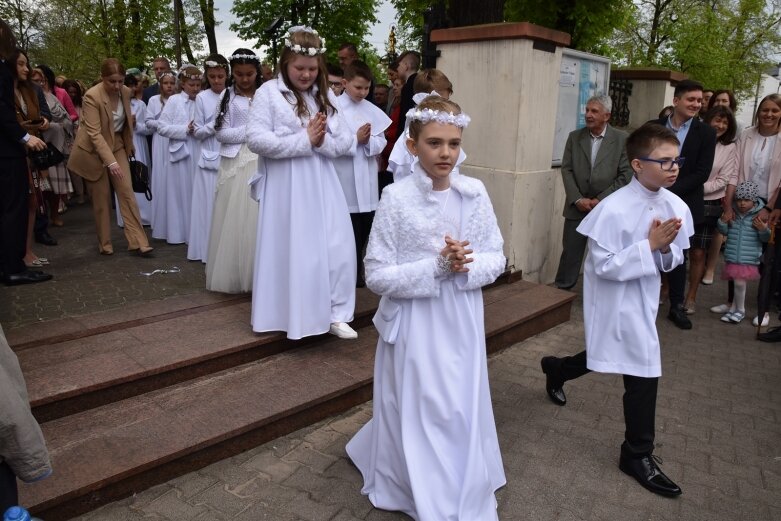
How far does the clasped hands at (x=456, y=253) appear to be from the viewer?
111 inches

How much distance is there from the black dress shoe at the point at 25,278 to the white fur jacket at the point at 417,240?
431cm

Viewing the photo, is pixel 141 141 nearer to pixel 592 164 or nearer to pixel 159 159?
pixel 159 159

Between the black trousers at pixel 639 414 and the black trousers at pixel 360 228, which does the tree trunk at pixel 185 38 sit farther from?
the black trousers at pixel 639 414

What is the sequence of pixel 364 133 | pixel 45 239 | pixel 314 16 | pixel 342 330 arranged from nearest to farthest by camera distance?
pixel 342 330
pixel 364 133
pixel 45 239
pixel 314 16

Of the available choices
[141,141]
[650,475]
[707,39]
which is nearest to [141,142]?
[141,141]

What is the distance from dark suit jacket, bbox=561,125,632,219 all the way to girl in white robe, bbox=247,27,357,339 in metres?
2.89

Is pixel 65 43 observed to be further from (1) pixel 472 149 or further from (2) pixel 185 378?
(2) pixel 185 378

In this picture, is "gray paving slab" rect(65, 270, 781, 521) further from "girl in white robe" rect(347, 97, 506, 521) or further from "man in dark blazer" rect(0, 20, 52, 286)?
"man in dark blazer" rect(0, 20, 52, 286)

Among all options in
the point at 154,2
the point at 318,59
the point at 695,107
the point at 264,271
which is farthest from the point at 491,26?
the point at 154,2

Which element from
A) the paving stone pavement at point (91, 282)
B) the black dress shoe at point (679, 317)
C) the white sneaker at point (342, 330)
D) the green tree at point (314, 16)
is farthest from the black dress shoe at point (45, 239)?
the green tree at point (314, 16)

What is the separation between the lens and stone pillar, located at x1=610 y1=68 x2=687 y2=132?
979 cm

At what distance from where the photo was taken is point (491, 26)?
657cm

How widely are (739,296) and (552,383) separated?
335 centimetres

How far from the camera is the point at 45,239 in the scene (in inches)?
307
